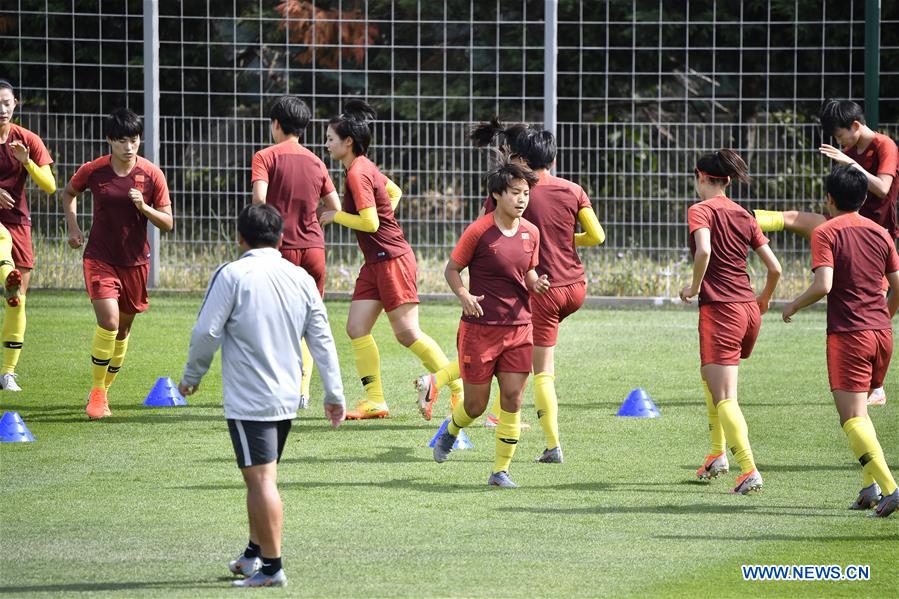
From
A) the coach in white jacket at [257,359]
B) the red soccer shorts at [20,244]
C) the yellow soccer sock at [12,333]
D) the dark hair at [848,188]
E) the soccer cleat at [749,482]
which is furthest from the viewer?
the red soccer shorts at [20,244]

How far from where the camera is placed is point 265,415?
576 cm

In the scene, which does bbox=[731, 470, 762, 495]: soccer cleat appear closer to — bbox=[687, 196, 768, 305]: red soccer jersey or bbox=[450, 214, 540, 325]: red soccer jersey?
bbox=[687, 196, 768, 305]: red soccer jersey

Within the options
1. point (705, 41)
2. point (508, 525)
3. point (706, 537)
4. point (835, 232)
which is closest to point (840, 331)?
point (835, 232)

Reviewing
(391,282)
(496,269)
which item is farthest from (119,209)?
(496,269)

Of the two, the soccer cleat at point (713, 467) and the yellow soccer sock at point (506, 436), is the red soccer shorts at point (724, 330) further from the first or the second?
the yellow soccer sock at point (506, 436)

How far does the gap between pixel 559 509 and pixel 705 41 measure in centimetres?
1787

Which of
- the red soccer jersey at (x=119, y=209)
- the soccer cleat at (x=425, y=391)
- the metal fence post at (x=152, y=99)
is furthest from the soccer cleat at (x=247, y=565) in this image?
the metal fence post at (x=152, y=99)

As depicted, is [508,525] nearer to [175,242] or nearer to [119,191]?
[119,191]

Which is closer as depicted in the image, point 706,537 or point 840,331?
point 706,537

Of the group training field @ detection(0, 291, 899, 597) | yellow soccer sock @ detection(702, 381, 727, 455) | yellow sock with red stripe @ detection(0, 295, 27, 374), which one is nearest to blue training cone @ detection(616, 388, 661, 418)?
training field @ detection(0, 291, 899, 597)

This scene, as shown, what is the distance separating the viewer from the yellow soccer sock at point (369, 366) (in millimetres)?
10156

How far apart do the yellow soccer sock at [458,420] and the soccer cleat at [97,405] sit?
2.86 m

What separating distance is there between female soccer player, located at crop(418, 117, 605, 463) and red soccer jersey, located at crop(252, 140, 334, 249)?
66.9 inches

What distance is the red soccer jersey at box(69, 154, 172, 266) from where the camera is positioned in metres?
10.0
